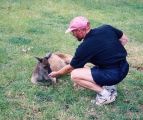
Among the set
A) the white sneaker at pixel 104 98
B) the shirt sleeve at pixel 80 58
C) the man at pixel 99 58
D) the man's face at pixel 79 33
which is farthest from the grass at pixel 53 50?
the man's face at pixel 79 33

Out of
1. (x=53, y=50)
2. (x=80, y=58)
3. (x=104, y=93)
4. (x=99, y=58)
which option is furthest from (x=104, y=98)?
(x=53, y=50)

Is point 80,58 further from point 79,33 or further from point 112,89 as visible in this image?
point 112,89

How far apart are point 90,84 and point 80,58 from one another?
0.52 meters

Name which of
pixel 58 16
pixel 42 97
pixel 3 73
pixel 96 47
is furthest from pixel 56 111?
pixel 58 16

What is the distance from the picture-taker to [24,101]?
643cm

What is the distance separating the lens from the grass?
6195 mm

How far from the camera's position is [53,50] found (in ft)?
29.9

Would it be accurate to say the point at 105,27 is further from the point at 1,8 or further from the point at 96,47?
the point at 1,8

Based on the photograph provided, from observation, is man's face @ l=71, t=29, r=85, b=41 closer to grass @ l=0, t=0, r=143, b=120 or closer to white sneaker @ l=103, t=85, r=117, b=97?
white sneaker @ l=103, t=85, r=117, b=97

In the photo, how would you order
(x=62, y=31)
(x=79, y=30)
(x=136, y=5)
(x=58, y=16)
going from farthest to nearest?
(x=136, y=5) < (x=58, y=16) < (x=62, y=31) < (x=79, y=30)

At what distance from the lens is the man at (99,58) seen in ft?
20.0

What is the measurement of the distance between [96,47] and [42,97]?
47.1 inches

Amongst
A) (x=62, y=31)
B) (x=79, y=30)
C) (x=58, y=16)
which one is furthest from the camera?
(x=58, y=16)

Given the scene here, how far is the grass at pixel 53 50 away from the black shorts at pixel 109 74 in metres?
0.38
